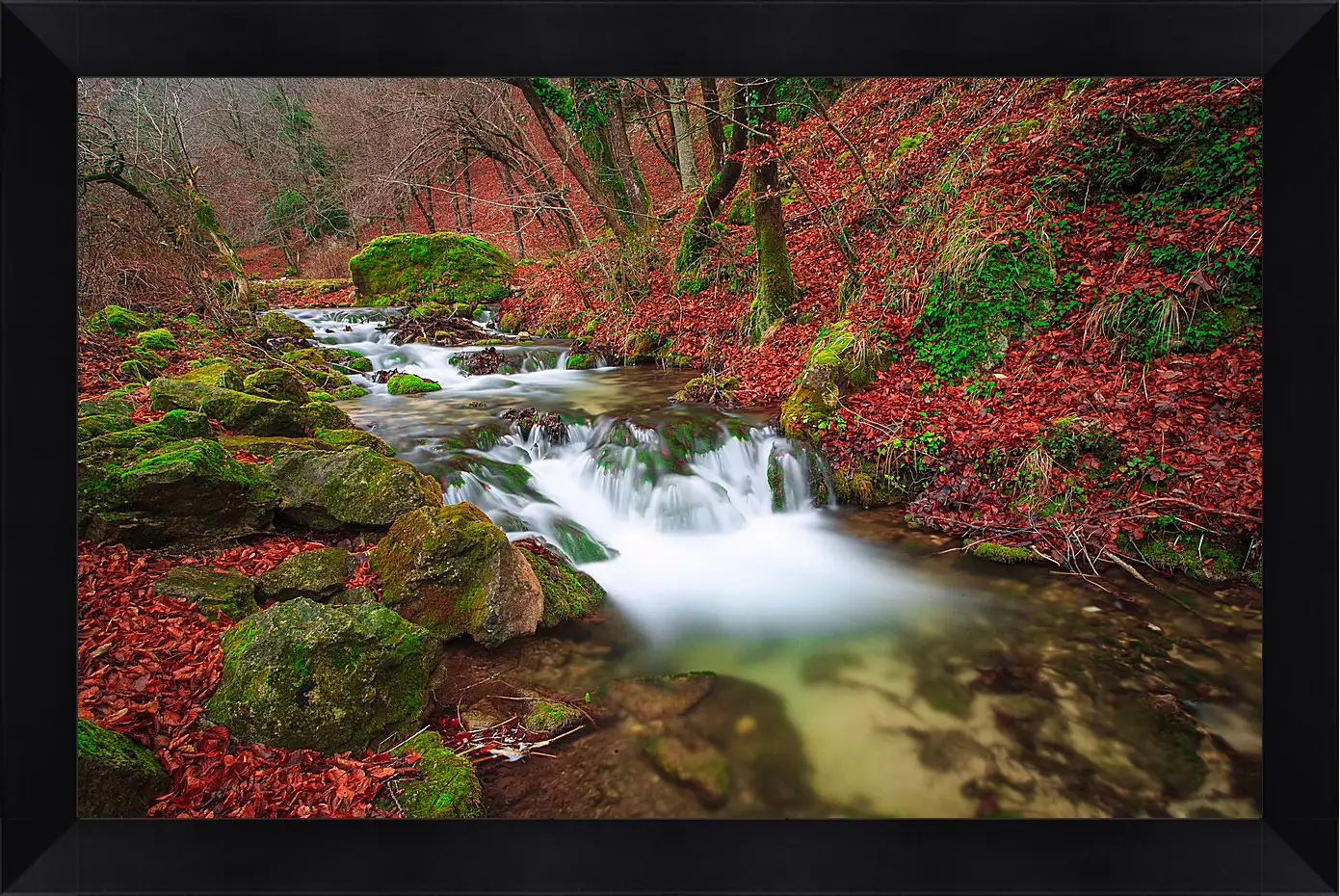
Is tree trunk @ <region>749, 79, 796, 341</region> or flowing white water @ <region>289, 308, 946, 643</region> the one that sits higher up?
tree trunk @ <region>749, 79, 796, 341</region>

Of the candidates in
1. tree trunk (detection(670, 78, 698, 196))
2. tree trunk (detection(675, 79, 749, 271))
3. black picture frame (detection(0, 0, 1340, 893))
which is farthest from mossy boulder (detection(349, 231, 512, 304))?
black picture frame (detection(0, 0, 1340, 893))

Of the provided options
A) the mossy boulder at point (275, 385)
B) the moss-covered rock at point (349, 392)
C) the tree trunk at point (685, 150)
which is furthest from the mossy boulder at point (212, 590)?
the tree trunk at point (685, 150)

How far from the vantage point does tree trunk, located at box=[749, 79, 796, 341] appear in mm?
6824

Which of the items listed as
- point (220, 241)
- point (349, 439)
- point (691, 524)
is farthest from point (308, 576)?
point (220, 241)

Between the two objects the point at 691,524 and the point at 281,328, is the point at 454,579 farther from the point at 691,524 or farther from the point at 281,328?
the point at 281,328

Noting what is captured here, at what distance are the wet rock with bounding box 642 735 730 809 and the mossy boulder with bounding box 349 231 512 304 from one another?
44.3 ft

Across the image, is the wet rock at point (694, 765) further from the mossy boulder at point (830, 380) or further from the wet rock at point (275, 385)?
the wet rock at point (275, 385)

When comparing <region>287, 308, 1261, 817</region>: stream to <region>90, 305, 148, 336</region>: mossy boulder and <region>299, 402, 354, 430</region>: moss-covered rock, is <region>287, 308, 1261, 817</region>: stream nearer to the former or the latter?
<region>299, 402, 354, 430</region>: moss-covered rock

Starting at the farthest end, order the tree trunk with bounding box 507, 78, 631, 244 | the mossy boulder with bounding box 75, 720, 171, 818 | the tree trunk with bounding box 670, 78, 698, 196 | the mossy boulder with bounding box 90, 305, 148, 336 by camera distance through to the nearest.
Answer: the tree trunk with bounding box 670, 78, 698, 196 → the tree trunk with bounding box 507, 78, 631, 244 → the mossy boulder with bounding box 90, 305, 148, 336 → the mossy boulder with bounding box 75, 720, 171, 818

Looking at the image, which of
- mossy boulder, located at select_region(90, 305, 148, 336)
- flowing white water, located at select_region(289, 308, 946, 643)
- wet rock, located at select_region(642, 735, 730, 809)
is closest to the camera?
wet rock, located at select_region(642, 735, 730, 809)
